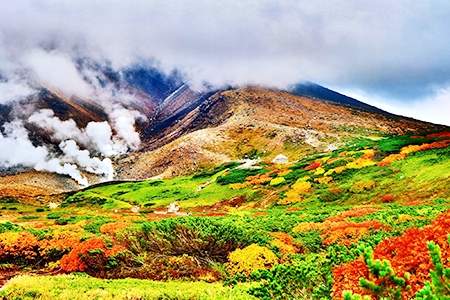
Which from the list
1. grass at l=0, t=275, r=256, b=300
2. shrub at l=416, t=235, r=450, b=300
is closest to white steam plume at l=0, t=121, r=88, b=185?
grass at l=0, t=275, r=256, b=300

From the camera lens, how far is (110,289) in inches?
620

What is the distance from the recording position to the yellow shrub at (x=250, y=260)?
18391 millimetres

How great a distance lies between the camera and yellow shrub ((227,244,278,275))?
60.3 ft

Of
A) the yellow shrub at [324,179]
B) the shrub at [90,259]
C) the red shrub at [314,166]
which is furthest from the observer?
the red shrub at [314,166]

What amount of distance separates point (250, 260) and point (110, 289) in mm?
5602

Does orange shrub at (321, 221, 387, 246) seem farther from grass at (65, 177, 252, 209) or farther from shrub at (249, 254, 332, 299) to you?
grass at (65, 177, 252, 209)

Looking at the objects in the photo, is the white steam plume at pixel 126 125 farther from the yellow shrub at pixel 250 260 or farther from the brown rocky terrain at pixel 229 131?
the yellow shrub at pixel 250 260

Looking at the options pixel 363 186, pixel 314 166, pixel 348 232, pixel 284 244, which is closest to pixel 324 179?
pixel 363 186

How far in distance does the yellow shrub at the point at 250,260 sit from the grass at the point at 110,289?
1.74 m

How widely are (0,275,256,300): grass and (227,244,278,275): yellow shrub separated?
1.74 meters

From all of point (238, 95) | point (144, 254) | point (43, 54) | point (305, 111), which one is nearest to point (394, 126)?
point (305, 111)

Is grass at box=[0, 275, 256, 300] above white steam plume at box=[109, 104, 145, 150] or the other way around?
above

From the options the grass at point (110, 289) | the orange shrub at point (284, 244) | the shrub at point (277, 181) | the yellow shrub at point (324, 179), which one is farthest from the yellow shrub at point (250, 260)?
the shrub at point (277, 181)

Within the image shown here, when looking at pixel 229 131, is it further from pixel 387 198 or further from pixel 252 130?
pixel 387 198
